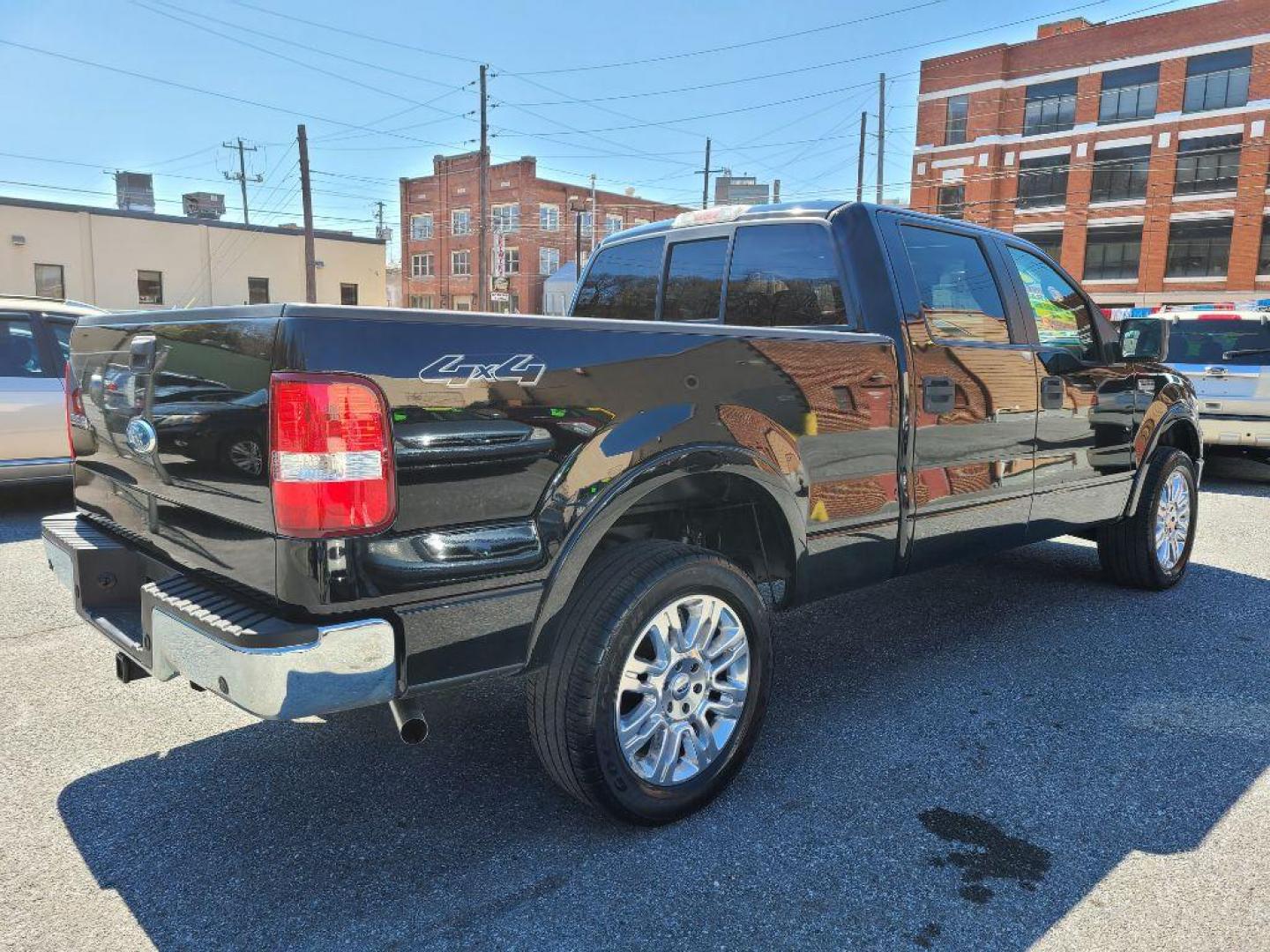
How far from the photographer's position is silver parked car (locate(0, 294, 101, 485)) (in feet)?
22.9

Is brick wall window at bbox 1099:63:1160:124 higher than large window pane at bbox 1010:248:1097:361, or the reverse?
brick wall window at bbox 1099:63:1160:124

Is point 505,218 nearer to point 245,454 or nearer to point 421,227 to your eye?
point 421,227

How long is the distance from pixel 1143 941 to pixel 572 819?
1.56 metres

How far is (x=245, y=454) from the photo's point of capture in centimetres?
212

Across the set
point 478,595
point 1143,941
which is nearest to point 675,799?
point 478,595

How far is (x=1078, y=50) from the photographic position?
40.3 meters

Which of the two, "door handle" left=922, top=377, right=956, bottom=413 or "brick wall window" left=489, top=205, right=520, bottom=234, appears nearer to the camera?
"door handle" left=922, top=377, right=956, bottom=413

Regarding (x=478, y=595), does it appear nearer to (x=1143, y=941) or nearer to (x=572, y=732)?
(x=572, y=732)

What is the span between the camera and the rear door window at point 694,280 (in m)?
4.05

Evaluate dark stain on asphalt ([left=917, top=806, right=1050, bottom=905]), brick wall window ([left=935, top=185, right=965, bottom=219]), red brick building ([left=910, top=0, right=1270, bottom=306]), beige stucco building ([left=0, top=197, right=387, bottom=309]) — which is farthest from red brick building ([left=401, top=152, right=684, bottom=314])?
dark stain on asphalt ([left=917, top=806, right=1050, bottom=905])

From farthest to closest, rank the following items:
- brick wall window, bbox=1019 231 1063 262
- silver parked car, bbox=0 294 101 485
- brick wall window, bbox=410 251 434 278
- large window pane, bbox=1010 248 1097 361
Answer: brick wall window, bbox=410 251 434 278, brick wall window, bbox=1019 231 1063 262, silver parked car, bbox=0 294 101 485, large window pane, bbox=1010 248 1097 361

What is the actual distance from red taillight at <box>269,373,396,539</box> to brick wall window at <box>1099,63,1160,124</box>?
4551cm

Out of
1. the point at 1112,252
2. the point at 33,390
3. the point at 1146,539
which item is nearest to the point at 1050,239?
the point at 1112,252

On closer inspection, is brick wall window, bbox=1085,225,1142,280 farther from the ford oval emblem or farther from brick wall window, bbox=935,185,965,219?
the ford oval emblem
